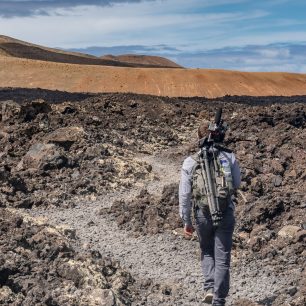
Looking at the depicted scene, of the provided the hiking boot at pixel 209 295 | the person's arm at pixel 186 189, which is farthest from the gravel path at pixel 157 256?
the person's arm at pixel 186 189

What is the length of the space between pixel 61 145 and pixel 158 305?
933 cm

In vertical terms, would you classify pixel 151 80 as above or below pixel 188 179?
above

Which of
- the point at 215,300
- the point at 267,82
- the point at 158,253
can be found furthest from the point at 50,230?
the point at 267,82

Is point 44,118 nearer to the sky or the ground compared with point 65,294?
nearer to the sky

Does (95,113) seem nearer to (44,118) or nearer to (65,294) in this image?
(44,118)

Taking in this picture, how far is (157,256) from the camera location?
10359mm

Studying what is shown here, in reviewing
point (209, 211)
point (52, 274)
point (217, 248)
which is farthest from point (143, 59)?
point (209, 211)

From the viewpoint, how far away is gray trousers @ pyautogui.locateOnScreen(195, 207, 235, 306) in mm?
7082

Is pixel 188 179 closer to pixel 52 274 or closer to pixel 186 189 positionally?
pixel 186 189

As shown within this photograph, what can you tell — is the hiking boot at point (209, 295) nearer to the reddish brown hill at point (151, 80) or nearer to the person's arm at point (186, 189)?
the person's arm at point (186, 189)

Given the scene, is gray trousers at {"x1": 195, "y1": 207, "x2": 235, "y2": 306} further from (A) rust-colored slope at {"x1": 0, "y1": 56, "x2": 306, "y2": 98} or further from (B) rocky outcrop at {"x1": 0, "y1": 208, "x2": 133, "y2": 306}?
(A) rust-colored slope at {"x1": 0, "y1": 56, "x2": 306, "y2": 98}

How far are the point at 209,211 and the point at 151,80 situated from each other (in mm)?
41694

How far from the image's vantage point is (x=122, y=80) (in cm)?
4788

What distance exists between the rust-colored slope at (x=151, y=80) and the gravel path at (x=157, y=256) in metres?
32.9
